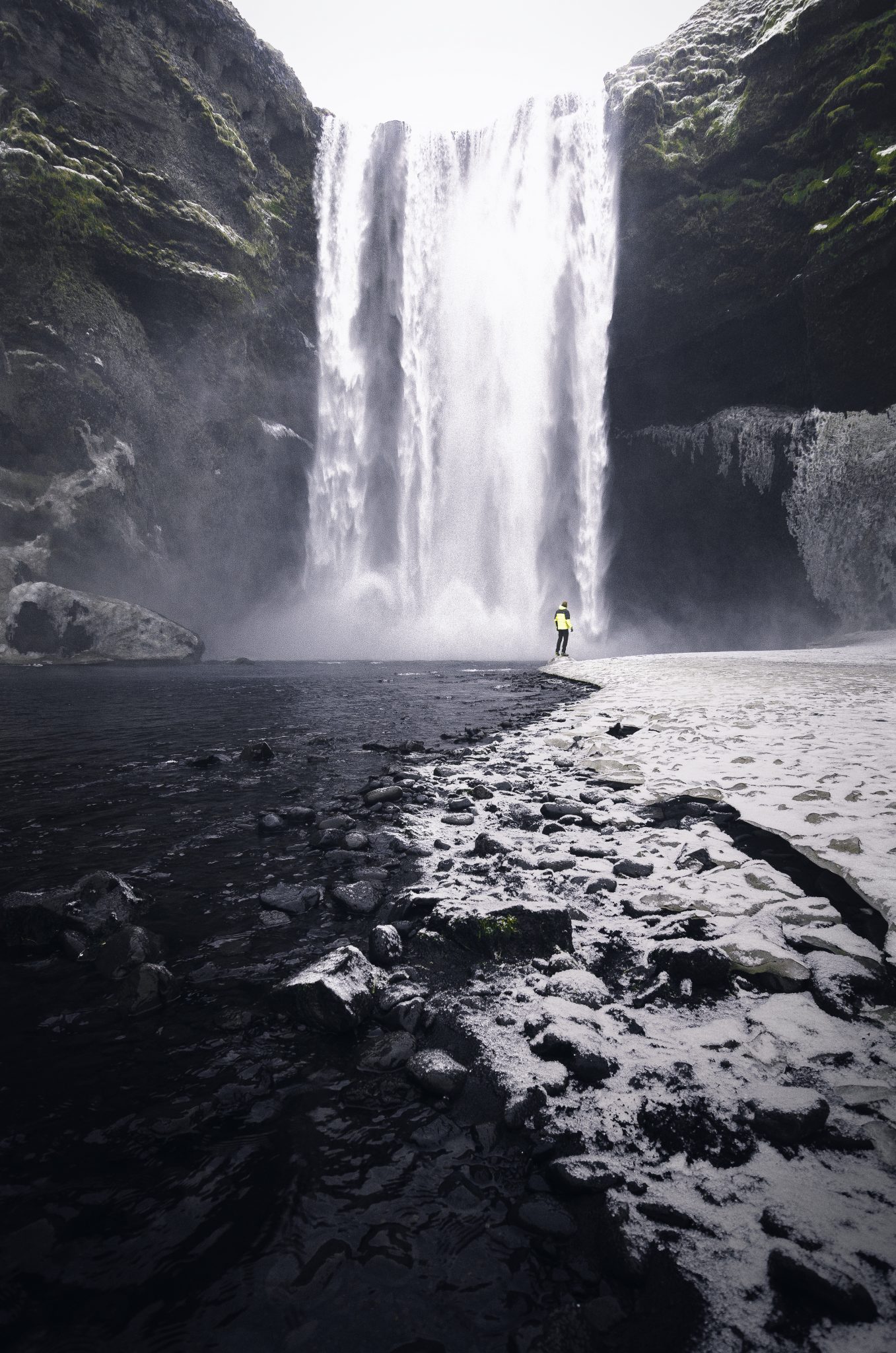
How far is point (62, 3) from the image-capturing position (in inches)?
1198

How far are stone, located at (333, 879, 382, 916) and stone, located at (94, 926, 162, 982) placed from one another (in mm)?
1020

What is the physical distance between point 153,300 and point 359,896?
42717mm

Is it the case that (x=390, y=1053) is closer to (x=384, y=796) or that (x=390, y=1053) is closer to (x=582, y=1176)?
(x=582, y=1176)

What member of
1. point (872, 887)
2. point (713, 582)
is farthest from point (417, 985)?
point (713, 582)

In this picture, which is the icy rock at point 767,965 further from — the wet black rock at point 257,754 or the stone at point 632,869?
the wet black rock at point 257,754

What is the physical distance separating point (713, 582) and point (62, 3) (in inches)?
1850

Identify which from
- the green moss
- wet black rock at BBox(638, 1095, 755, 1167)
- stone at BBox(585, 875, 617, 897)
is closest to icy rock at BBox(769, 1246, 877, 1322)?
wet black rock at BBox(638, 1095, 755, 1167)

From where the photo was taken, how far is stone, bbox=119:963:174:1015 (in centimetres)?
265

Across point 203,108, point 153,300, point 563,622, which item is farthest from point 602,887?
point 203,108

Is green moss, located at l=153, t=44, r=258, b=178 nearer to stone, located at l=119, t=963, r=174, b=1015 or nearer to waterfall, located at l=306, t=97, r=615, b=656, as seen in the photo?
waterfall, located at l=306, t=97, r=615, b=656

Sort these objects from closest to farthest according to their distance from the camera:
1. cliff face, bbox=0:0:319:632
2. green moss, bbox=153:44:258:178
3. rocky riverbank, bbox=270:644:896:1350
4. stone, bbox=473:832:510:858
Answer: rocky riverbank, bbox=270:644:896:1350
stone, bbox=473:832:510:858
cliff face, bbox=0:0:319:632
green moss, bbox=153:44:258:178

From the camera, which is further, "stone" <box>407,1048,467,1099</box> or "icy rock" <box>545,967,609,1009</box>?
"icy rock" <box>545,967,609,1009</box>

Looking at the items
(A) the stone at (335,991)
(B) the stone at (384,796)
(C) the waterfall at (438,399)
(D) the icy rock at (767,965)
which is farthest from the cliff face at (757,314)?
(A) the stone at (335,991)

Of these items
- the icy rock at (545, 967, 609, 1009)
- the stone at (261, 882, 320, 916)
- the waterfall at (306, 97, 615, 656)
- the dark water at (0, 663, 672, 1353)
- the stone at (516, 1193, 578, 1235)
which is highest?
the waterfall at (306, 97, 615, 656)
